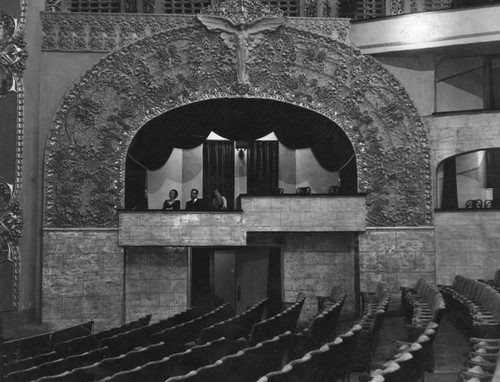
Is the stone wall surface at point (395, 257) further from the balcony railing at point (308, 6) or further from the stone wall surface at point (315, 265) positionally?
the balcony railing at point (308, 6)

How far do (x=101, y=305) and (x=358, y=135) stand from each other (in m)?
4.70

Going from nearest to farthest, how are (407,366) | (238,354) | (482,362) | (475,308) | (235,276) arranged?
(407,366) < (482,362) < (238,354) < (475,308) < (235,276)

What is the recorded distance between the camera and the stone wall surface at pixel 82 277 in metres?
10.9

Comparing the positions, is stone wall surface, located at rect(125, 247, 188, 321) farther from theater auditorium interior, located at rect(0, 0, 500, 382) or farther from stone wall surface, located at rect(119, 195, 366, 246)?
stone wall surface, located at rect(119, 195, 366, 246)

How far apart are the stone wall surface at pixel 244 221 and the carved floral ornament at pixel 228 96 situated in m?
0.36

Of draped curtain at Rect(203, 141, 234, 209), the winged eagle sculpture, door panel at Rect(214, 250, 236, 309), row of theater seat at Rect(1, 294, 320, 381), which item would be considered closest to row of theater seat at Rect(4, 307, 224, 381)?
row of theater seat at Rect(1, 294, 320, 381)

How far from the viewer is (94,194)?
36.9ft

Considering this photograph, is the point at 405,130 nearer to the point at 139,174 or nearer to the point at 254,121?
the point at 254,121

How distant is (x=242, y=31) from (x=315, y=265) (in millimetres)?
3856

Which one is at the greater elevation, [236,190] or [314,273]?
[236,190]

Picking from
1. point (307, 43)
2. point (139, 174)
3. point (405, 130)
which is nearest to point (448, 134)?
point (405, 130)

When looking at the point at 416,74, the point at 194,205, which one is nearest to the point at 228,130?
the point at 194,205

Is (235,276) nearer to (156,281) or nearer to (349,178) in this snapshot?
(156,281)

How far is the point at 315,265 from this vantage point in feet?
38.7
